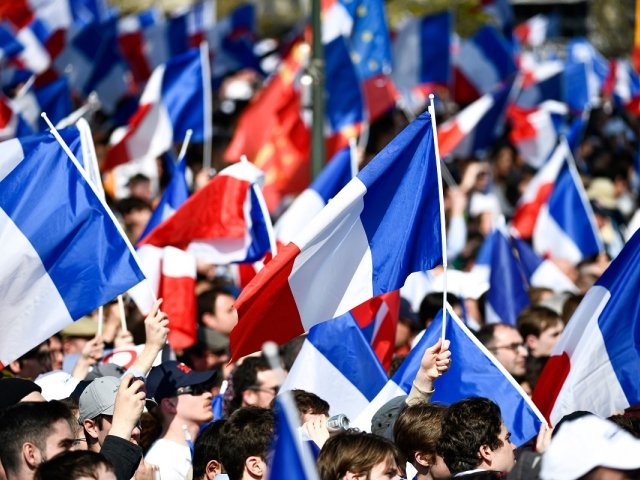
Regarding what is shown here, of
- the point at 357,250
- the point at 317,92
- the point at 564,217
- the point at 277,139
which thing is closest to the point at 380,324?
the point at 357,250

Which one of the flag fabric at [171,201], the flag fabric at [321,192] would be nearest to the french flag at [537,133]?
the flag fabric at [321,192]

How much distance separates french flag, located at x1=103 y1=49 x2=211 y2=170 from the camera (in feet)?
39.0

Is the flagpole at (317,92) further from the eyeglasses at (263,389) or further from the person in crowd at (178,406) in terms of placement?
the person in crowd at (178,406)

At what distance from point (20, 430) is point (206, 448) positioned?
98cm

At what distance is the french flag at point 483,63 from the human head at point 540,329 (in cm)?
870

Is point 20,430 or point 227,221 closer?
point 20,430

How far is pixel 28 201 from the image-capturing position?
284 inches

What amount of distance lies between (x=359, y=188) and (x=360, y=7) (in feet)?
24.6

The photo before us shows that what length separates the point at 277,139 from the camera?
1326cm

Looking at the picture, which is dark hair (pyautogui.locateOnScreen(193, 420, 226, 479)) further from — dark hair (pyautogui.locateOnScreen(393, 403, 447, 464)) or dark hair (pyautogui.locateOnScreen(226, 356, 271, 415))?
dark hair (pyautogui.locateOnScreen(226, 356, 271, 415))

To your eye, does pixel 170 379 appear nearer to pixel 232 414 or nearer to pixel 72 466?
pixel 232 414

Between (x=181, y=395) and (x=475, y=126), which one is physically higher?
(x=181, y=395)

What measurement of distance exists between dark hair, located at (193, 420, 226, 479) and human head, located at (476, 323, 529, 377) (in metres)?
2.70

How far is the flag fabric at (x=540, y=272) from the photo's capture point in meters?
11.6
